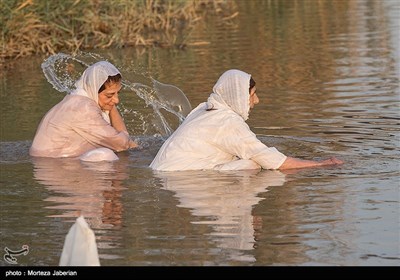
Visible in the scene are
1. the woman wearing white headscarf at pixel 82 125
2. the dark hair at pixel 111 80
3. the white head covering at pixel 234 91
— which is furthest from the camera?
the woman wearing white headscarf at pixel 82 125

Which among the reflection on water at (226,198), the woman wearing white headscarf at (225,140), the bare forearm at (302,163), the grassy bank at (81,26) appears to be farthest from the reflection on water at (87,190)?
the grassy bank at (81,26)

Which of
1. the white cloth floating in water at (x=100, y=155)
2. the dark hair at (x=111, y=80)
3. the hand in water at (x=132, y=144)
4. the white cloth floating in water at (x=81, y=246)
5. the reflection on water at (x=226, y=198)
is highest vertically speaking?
the white cloth floating in water at (x=81, y=246)

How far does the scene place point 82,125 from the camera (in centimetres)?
1230

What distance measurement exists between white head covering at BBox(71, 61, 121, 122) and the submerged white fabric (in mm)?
1227

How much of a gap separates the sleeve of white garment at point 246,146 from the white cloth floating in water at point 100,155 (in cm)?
155

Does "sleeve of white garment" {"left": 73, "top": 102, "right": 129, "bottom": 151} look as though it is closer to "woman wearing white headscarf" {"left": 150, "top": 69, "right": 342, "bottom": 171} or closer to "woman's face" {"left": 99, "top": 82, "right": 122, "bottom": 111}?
"woman's face" {"left": 99, "top": 82, "right": 122, "bottom": 111}

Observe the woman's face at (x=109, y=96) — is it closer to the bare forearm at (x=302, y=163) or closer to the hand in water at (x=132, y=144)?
the hand in water at (x=132, y=144)

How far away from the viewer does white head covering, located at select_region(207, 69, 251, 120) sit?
10.8m

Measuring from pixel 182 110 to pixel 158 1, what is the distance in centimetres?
1033

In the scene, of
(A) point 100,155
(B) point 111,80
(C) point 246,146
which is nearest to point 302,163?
(C) point 246,146

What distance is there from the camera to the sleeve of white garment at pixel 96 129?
12.3 metres

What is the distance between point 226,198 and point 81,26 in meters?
11.9

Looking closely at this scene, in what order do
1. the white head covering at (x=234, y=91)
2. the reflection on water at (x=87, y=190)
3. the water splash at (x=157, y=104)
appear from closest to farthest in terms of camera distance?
the reflection on water at (x=87, y=190), the white head covering at (x=234, y=91), the water splash at (x=157, y=104)

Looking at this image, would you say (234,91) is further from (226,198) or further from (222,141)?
(226,198)
